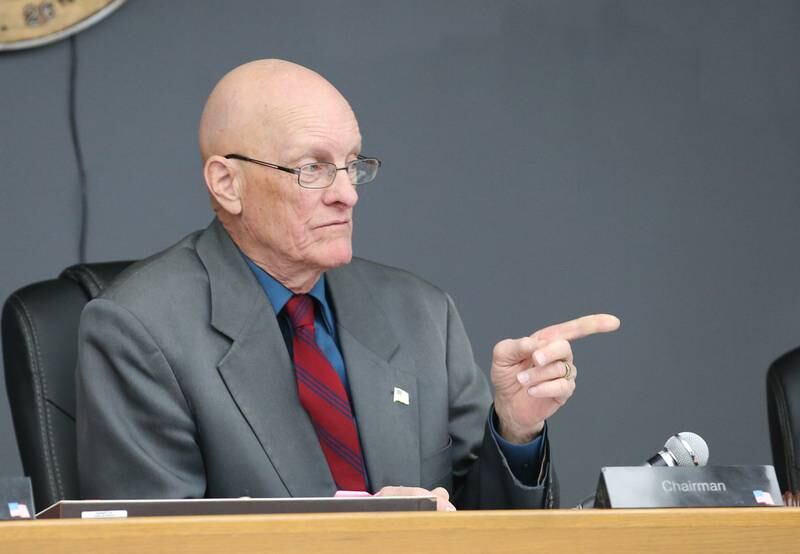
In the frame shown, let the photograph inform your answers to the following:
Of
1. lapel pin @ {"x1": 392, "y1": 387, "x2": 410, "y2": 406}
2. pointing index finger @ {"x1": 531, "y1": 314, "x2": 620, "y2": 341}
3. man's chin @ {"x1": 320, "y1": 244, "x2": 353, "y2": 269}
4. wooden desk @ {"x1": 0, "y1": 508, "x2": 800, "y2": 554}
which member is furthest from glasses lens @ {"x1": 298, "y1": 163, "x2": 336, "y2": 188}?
wooden desk @ {"x1": 0, "y1": 508, "x2": 800, "y2": 554}

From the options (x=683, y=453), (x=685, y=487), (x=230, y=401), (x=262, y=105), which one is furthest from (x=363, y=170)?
(x=685, y=487)

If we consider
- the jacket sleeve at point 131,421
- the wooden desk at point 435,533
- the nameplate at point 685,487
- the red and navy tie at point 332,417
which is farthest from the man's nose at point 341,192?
the wooden desk at point 435,533

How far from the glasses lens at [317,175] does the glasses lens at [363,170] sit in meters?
0.05

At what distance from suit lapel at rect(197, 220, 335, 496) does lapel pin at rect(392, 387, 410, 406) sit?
0.17 meters

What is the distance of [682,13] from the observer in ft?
11.7

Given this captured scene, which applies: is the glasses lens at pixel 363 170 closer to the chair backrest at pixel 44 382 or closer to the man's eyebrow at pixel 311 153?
the man's eyebrow at pixel 311 153

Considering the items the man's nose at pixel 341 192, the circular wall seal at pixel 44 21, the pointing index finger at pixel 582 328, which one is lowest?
the pointing index finger at pixel 582 328

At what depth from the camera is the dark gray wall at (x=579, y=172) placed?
10.9 ft

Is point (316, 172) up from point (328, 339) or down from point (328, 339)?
up

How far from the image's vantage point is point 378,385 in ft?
7.62

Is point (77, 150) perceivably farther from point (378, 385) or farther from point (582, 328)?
point (582, 328)

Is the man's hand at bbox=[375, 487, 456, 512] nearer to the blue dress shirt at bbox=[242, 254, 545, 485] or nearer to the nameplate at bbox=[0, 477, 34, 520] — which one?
the blue dress shirt at bbox=[242, 254, 545, 485]

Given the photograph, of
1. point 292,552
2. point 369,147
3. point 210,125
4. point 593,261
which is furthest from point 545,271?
point 292,552

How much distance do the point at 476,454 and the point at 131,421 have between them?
0.62 meters
